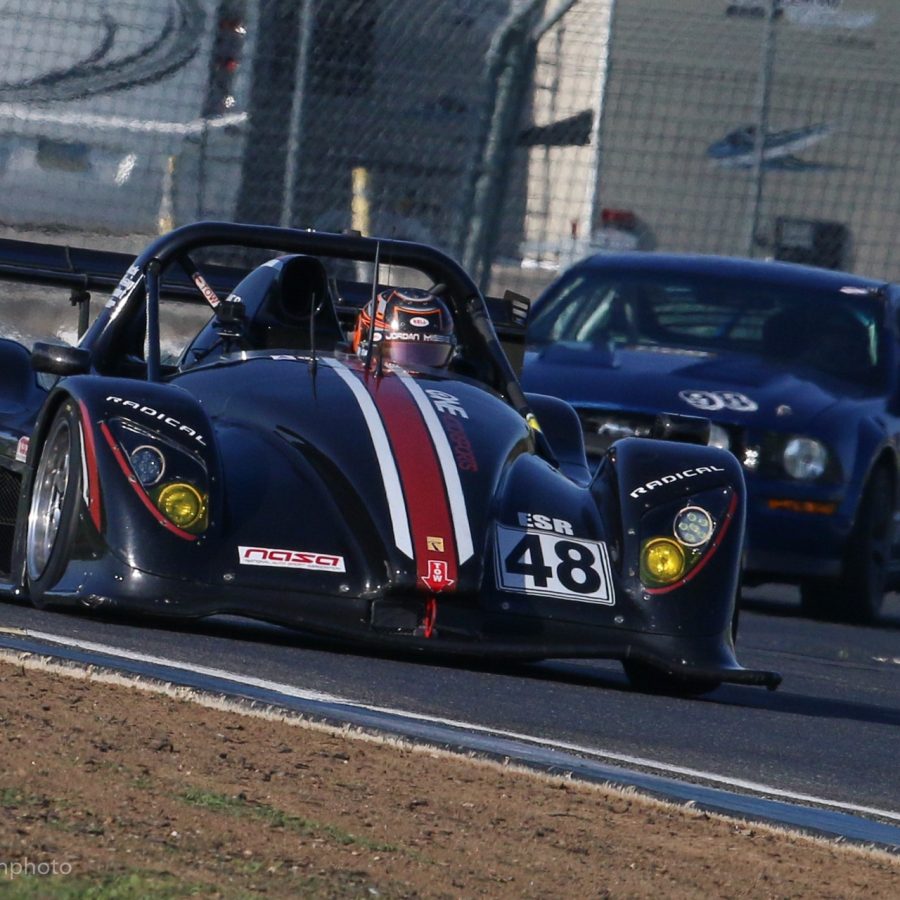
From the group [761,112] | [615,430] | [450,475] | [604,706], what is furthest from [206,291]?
[761,112]

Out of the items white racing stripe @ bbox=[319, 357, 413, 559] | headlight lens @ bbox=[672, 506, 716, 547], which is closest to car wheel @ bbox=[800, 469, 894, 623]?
headlight lens @ bbox=[672, 506, 716, 547]

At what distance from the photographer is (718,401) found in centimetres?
1008

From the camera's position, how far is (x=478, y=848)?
4.03 m

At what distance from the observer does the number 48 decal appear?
6148 mm

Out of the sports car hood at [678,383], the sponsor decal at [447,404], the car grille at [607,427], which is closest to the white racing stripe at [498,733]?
the sponsor decal at [447,404]

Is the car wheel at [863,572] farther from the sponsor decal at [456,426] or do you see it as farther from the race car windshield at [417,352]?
the sponsor decal at [456,426]

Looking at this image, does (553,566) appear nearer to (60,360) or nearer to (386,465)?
(386,465)

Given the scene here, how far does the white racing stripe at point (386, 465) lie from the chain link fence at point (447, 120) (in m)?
8.13

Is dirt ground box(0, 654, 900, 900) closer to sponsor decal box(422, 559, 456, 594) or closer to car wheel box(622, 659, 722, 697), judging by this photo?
sponsor decal box(422, 559, 456, 594)

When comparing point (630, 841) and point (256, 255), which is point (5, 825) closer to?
point (630, 841)

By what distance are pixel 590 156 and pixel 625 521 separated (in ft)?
31.0

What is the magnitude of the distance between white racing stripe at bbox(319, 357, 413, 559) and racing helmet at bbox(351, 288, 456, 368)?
43 cm

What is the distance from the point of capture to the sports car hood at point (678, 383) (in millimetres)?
10039

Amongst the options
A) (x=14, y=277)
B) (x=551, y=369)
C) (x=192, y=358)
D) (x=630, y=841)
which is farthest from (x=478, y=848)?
(x=551, y=369)
